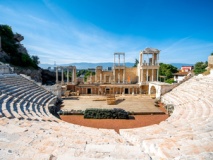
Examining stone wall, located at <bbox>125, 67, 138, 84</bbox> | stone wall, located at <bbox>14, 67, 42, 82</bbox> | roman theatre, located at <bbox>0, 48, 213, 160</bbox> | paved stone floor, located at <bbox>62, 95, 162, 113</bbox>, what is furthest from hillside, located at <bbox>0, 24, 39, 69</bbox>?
stone wall, located at <bbox>125, 67, 138, 84</bbox>

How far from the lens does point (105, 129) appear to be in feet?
25.2

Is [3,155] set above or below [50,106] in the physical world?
above

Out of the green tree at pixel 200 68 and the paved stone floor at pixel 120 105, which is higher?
the green tree at pixel 200 68

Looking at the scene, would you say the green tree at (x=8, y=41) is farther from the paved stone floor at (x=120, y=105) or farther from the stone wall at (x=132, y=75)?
the stone wall at (x=132, y=75)

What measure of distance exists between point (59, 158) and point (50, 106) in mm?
11556

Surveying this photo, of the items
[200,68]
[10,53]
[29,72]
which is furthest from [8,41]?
[200,68]

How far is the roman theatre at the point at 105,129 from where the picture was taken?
3.08m

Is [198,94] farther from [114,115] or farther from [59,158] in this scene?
[59,158]

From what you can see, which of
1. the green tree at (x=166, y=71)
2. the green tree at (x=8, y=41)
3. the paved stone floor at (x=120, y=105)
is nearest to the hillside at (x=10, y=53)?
the green tree at (x=8, y=41)

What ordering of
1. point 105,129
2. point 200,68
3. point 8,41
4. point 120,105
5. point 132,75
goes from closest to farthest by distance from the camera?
point 105,129 → point 120,105 → point 132,75 → point 8,41 → point 200,68

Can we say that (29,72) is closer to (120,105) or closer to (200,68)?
(120,105)

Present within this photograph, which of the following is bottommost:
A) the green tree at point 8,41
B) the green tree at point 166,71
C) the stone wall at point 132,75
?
the stone wall at point 132,75

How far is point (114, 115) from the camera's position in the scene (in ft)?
39.8

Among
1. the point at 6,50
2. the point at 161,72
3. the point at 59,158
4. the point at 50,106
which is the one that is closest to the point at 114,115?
the point at 50,106
